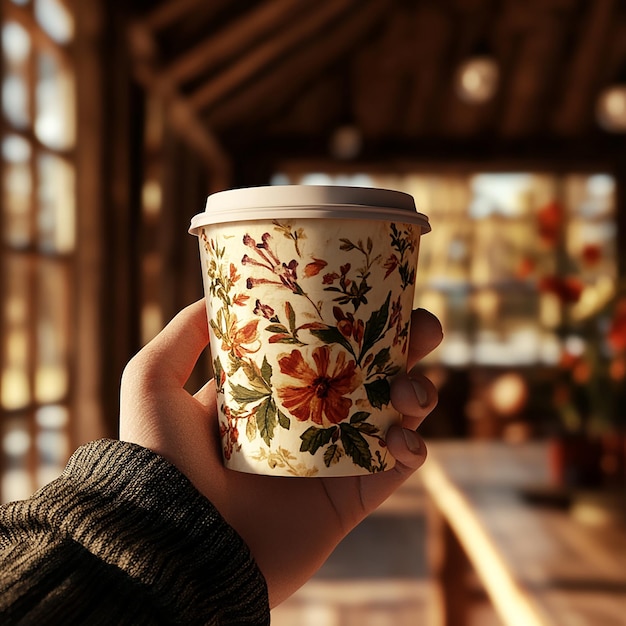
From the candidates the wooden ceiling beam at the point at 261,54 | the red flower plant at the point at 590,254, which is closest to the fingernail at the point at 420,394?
the red flower plant at the point at 590,254

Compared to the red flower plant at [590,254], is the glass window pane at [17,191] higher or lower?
higher

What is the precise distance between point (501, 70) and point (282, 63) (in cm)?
215

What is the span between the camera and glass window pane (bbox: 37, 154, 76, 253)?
2.87m

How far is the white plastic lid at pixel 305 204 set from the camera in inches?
34.7

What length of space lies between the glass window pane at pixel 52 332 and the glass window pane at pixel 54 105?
45cm

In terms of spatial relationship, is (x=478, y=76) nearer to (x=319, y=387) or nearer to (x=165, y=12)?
(x=165, y=12)

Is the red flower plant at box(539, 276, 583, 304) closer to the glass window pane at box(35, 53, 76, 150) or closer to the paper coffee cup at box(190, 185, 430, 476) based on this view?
the paper coffee cup at box(190, 185, 430, 476)

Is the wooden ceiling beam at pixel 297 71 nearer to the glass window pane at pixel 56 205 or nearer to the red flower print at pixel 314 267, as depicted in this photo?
the glass window pane at pixel 56 205

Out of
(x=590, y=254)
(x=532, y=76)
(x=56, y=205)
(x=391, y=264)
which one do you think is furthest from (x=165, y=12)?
(x=532, y=76)

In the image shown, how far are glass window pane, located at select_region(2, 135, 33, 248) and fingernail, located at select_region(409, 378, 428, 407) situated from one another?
72.2 inches

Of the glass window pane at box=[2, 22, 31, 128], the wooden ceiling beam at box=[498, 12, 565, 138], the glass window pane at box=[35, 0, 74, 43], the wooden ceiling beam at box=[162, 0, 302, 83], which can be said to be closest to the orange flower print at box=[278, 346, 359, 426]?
the glass window pane at box=[2, 22, 31, 128]

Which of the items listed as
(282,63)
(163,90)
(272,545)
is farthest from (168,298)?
(272,545)

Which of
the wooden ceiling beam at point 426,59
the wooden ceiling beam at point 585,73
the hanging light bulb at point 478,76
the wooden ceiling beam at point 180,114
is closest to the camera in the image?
the wooden ceiling beam at point 180,114

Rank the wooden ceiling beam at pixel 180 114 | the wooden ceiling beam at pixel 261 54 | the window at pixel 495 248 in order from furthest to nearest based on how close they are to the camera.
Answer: the window at pixel 495 248 < the wooden ceiling beam at pixel 261 54 < the wooden ceiling beam at pixel 180 114
